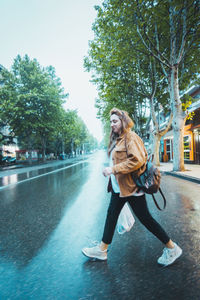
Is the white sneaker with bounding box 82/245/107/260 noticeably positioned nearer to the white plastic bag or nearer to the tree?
the white plastic bag

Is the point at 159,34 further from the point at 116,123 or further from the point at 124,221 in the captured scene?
the point at 124,221

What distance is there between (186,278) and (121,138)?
5.41 feet

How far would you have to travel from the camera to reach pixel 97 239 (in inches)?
117

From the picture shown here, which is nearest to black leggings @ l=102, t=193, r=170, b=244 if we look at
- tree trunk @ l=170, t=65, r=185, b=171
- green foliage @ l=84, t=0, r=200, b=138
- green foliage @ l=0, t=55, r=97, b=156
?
green foliage @ l=84, t=0, r=200, b=138

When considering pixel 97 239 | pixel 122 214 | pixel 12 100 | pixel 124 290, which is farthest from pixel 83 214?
pixel 12 100

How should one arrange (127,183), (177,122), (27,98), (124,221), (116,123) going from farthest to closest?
(27,98), (177,122), (124,221), (116,123), (127,183)

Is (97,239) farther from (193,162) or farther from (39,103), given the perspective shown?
(39,103)

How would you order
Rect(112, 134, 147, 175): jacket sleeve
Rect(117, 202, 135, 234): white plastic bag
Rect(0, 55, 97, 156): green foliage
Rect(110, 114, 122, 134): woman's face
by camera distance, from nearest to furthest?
1. Rect(112, 134, 147, 175): jacket sleeve
2. Rect(110, 114, 122, 134): woman's face
3. Rect(117, 202, 135, 234): white plastic bag
4. Rect(0, 55, 97, 156): green foliage

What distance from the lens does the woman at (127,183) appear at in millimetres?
2049

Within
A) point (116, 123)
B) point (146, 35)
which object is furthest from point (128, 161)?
point (146, 35)

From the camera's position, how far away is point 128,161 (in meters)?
2.03

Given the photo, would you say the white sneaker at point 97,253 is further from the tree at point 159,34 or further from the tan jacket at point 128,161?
the tree at point 159,34

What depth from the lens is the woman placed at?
2049 millimetres

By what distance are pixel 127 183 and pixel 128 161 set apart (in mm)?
289
